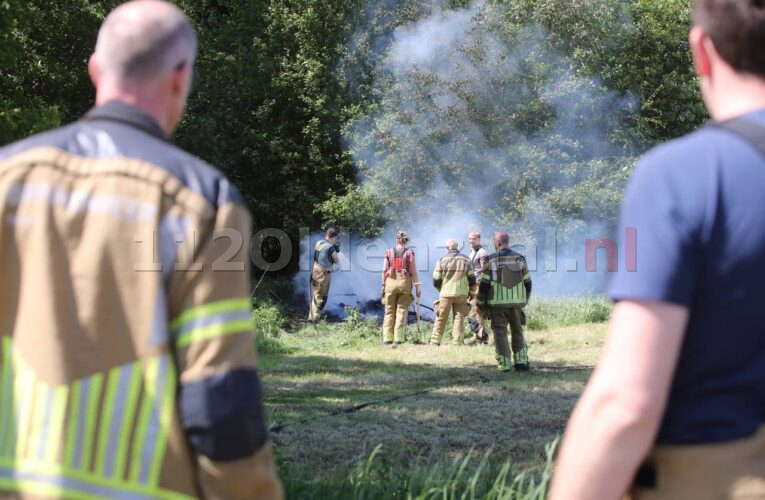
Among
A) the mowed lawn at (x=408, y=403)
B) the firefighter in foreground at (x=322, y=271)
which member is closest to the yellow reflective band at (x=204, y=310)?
the mowed lawn at (x=408, y=403)

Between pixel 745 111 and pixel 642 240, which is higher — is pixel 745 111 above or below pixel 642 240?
above

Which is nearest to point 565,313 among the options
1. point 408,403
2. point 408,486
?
point 408,403

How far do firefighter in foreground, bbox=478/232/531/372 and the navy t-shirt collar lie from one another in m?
10.1

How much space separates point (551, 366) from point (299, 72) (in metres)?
16.6

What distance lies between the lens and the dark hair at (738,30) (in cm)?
169

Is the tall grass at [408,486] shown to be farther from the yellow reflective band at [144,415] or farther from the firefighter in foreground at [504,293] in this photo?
the firefighter in foreground at [504,293]

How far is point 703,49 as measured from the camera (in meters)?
1.79

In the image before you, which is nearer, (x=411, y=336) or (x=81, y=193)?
(x=81, y=193)

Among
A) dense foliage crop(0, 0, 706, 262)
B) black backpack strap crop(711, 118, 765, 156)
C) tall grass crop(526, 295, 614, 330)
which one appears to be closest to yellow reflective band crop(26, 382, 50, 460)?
black backpack strap crop(711, 118, 765, 156)

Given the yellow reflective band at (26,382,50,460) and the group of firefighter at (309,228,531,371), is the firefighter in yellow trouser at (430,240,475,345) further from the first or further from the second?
the yellow reflective band at (26,382,50,460)

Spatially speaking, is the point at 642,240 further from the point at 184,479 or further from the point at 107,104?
the point at 107,104

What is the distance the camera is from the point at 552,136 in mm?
24719


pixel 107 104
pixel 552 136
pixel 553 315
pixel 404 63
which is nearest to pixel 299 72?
pixel 404 63

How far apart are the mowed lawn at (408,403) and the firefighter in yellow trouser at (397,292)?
1.14 ft
